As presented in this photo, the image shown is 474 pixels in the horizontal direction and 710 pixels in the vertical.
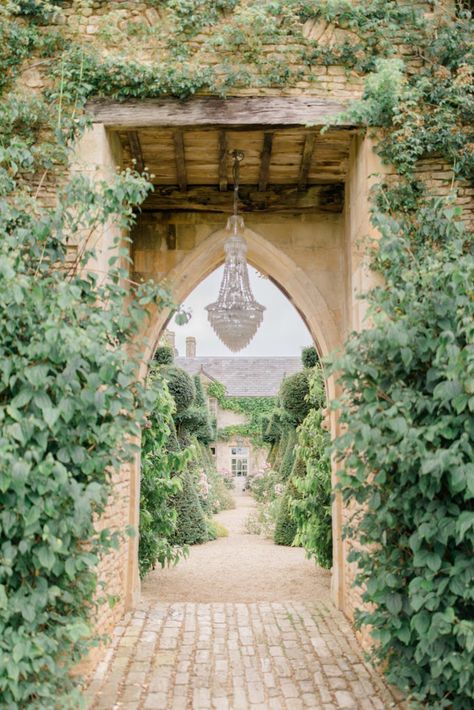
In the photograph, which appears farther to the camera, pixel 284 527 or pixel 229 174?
pixel 284 527

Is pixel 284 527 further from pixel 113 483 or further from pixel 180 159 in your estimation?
pixel 113 483

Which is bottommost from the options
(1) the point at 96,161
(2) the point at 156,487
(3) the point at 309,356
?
(2) the point at 156,487

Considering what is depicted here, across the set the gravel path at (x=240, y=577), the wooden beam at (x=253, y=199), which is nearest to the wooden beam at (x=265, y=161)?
the wooden beam at (x=253, y=199)

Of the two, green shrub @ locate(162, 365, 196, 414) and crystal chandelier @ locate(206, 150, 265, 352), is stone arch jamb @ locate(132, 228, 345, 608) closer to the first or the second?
crystal chandelier @ locate(206, 150, 265, 352)

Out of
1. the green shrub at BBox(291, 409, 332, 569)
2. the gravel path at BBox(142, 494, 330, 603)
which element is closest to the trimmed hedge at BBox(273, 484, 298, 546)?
the gravel path at BBox(142, 494, 330, 603)

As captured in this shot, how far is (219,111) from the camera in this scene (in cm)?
459

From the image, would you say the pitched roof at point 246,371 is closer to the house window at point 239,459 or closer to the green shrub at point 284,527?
the house window at point 239,459

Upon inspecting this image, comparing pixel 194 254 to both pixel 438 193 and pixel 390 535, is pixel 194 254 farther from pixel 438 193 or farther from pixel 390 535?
pixel 390 535

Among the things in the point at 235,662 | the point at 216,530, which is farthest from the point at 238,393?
the point at 235,662

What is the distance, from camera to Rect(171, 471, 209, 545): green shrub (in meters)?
10.1

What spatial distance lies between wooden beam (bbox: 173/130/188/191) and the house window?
18.0 m

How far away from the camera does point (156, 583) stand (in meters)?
7.53

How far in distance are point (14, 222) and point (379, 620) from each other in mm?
2917

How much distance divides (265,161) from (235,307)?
1338mm
